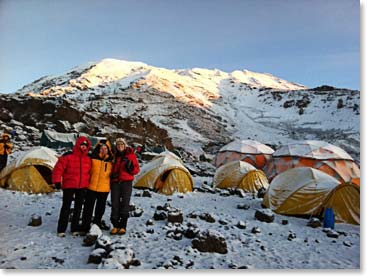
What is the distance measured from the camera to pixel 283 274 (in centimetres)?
379

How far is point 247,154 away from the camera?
53.7ft

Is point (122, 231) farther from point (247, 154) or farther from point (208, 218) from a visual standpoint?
point (247, 154)

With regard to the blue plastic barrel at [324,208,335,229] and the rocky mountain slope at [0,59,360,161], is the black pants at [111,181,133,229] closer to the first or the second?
the blue plastic barrel at [324,208,335,229]

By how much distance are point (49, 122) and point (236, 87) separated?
47.4m

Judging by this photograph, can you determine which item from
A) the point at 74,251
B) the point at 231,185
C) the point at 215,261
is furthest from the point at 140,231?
the point at 231,185

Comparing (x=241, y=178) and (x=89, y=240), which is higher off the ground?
(x=241, y=178)

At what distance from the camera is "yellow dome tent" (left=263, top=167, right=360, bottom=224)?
6246 millimetres

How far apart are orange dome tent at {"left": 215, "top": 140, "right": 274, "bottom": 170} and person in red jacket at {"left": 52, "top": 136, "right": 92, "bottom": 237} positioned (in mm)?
12616

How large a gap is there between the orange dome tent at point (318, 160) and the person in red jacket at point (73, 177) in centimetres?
876

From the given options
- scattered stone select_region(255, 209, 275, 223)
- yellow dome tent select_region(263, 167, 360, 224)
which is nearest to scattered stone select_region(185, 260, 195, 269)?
scattered stone select_region(255, 209, 275, 223)

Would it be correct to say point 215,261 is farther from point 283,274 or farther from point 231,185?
point 231,185

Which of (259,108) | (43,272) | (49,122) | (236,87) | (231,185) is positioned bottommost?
(43,272)

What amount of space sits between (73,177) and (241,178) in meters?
6.98

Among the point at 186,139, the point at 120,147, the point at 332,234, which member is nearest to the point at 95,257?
the point at 120,147
